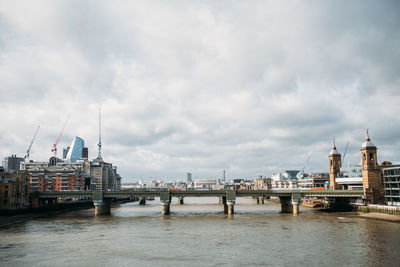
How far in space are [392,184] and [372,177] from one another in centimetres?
980

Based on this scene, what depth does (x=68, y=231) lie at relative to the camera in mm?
86750

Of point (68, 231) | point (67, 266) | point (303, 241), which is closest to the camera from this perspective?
point (67, 266)

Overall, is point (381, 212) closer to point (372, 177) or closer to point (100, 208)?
point (372, 177)

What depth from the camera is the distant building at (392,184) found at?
11538cm

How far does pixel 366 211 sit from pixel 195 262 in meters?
94.0

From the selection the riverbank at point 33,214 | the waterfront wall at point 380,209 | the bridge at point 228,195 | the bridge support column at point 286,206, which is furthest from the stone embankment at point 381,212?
the riverbank at point 33,214

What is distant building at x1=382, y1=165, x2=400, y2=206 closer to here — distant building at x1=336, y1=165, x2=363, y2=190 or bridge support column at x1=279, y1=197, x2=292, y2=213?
bridge support column at x1=279, y1=197, x2=292, y2=213

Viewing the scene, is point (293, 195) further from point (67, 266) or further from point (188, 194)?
point (67, 266)

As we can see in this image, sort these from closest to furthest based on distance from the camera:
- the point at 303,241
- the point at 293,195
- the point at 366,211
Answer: the point at 303,241, the point at 366,211, the point at 293,195

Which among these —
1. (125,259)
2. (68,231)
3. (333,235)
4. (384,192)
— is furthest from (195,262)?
(384,192)

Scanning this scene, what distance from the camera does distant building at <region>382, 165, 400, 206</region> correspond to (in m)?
115

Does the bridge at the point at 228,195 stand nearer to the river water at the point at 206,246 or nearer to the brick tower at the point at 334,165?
the brick tower at the point at 334,165

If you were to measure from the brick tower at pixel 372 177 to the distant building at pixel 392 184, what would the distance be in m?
3.51

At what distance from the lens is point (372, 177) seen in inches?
5079
